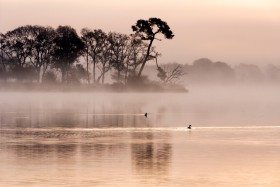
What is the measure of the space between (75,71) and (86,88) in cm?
394

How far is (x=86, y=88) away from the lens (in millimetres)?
146125

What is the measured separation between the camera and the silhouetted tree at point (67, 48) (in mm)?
142000

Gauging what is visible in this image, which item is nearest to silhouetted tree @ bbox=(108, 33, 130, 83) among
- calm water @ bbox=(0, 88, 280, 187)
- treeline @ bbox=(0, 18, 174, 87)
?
treeline @ bbox=(0, 18, 174, 87)

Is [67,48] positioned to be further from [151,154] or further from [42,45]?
[151,154]

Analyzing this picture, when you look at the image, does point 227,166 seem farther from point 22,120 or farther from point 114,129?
point 22,120

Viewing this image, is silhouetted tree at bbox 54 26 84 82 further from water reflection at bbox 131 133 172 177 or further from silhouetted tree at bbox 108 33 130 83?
water reflection at bbox 131 133 172 177

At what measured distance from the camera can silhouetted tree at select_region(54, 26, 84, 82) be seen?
466ft

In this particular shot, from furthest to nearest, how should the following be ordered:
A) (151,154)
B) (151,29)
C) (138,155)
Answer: (151,29)
(151,154)
(138,155)

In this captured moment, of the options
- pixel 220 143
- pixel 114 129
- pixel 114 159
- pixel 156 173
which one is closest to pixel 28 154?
pixel 114 159

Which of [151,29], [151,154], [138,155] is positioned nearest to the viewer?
[138,155]

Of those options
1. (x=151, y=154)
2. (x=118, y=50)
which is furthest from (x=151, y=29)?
(x=151, y=154)

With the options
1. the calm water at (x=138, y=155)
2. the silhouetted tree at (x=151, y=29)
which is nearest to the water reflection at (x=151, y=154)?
the calm water at (x=138, y=155)

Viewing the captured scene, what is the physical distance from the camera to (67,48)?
142 m

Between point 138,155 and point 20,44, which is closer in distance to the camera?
point 138,155
